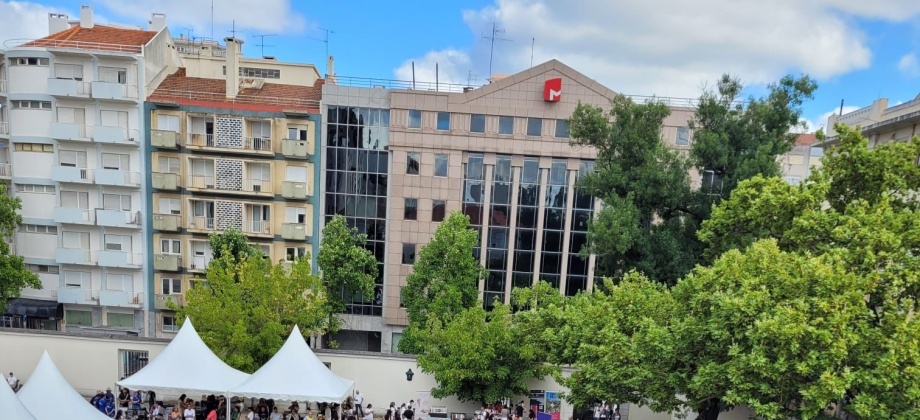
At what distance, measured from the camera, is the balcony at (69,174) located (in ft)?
85.3

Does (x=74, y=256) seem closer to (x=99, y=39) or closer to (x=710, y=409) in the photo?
(x=99, y=39)

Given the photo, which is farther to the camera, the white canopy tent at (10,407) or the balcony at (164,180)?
the balcony at (164,180)

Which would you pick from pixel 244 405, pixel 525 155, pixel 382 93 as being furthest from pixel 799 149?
pixel 244 405

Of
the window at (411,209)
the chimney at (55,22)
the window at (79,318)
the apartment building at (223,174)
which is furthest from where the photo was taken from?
the chimney at (55,22)

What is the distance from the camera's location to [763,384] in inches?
406

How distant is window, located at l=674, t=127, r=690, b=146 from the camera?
91.2 ft

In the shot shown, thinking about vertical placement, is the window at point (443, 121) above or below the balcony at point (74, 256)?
above

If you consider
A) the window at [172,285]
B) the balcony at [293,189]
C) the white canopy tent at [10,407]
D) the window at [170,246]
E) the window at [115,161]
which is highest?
the window at [115,161]

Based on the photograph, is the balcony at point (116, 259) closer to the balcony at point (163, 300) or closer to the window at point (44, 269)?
the balcony at point (163, 300)

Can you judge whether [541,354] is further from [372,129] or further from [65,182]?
[65,182]

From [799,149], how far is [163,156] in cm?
4831

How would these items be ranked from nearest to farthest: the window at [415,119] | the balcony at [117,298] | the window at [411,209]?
the balcony at [117,298] → the window at [415,119] → the window at [411,209]

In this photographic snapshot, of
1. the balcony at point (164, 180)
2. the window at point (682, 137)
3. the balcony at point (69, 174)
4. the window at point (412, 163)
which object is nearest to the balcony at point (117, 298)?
the balcony at point (69, 174)

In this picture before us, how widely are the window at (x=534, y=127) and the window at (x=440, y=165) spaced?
15.8ft
